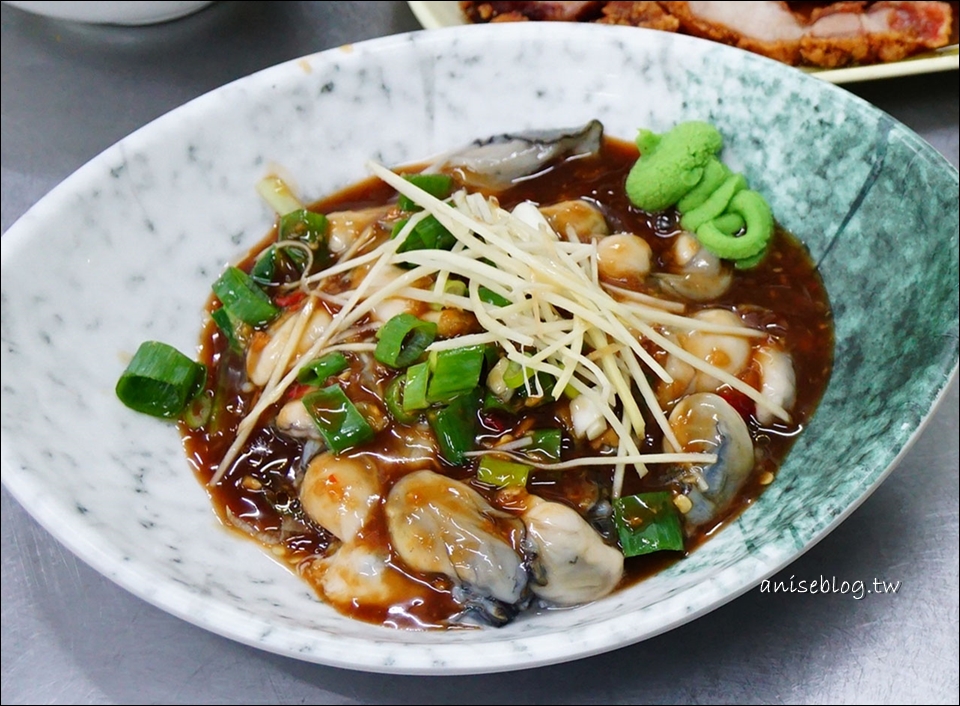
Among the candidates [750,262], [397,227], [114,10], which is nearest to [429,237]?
[397,227]

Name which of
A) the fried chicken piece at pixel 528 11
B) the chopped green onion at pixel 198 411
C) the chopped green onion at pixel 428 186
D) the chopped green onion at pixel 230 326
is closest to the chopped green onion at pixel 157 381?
the chopped green onion at pixel 198 411

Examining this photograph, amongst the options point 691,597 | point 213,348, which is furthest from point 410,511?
point 213,348

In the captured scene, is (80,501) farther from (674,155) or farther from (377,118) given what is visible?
(674,155)

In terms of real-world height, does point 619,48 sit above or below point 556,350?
above

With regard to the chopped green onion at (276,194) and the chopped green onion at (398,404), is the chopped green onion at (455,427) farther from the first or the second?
the chopped green onion at (276,194)

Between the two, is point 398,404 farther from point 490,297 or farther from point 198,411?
point 198,411

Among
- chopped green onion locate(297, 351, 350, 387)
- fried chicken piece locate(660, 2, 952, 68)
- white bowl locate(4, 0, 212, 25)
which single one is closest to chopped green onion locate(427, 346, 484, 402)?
chopped green onion locate(297, 351, 350, 387)

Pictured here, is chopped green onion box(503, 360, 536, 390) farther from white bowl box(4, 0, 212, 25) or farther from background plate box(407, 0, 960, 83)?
white bowl box(4, 0, 212, 25)
